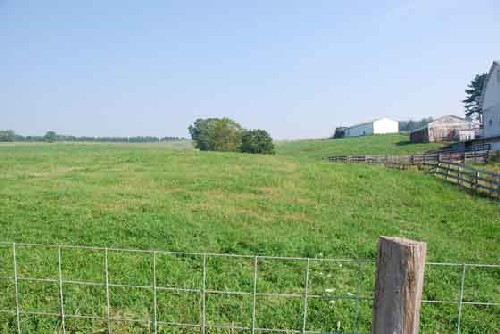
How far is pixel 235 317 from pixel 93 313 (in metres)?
1.70

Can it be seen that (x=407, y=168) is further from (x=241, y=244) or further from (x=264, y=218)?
(x=241, y=244)

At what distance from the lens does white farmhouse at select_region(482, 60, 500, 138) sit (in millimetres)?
33312

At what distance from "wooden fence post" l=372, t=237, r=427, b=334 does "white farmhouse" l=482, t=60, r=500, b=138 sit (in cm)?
3855

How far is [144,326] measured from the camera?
13.1 feet

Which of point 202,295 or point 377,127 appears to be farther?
point 377,127

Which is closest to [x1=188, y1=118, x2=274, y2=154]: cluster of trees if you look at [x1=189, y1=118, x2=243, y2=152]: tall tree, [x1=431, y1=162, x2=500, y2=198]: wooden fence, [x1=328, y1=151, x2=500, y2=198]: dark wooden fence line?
[x1=189, y1=118, x2=243, y2=152]: tall tree

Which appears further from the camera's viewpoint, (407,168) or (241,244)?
(407,168)

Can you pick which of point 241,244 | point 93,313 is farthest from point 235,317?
point 241,244

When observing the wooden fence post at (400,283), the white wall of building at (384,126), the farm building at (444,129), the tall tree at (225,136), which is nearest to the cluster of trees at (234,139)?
the tall tree at (225,136)

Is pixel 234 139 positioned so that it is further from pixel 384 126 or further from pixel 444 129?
pixel 384 126

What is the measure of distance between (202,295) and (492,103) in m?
39.5

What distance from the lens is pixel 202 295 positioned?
4.27 meters

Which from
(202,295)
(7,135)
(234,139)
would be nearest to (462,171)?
(202,295)

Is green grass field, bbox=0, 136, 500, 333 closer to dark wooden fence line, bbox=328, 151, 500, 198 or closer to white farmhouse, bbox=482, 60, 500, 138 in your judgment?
dark wooden fence line, bbox=328, 151, 500, 198
